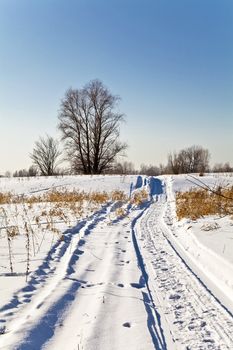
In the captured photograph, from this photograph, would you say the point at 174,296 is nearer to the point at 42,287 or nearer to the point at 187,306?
the point at 187,306

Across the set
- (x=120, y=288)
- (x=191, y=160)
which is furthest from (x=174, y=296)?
(x=191, y=160)

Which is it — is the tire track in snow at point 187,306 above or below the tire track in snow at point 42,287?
below

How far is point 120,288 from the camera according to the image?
4.53 m

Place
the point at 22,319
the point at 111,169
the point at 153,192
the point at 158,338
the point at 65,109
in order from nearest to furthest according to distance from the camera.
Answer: the point at 158,338 < the point at 22,319 < the point at 153,192 < the point at 65,109 < the point at 111,169

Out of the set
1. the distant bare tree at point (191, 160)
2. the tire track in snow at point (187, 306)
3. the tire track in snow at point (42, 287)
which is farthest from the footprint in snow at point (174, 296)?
the distant bare tree at point (191, 160)

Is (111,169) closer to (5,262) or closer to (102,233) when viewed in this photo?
(102,233)

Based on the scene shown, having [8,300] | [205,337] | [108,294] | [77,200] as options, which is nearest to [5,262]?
[8,300]

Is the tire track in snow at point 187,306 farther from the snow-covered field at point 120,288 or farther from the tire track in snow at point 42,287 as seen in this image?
the tire track in snow at point 42,287

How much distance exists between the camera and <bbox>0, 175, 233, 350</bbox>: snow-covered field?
320 centimetres

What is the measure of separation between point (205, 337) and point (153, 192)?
15.6 meters

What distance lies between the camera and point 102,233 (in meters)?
8.49

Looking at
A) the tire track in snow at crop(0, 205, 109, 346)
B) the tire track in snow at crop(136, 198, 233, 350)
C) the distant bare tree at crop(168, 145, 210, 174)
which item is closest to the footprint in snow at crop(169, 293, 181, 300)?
the tire track in snow at crop(136, 198, 233, 350)

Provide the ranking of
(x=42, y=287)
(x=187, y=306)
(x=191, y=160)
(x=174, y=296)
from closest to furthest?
(x=187, y=306), (x=174, y=296), (x=42, y=287), (x=191, y=160)

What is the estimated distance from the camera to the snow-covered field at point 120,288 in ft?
10.5
